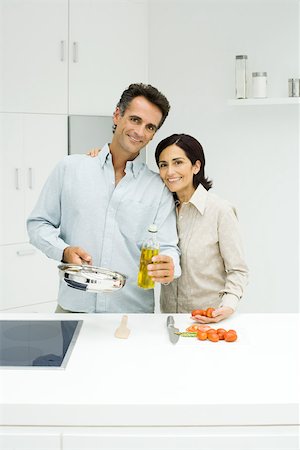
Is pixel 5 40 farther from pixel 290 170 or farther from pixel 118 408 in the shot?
pixel 118 408

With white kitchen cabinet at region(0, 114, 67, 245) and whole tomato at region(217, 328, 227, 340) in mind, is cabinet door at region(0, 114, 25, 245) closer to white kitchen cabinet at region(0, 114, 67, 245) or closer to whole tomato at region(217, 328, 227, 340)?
white kitchen cabinet at region(0, 114, 67, 245)

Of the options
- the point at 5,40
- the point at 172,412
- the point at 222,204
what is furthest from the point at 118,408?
the point at 5,40

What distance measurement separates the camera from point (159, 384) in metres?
1.61

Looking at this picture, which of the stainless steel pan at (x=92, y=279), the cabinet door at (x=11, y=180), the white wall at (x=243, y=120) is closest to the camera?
the stainless steel pan at (x=92, y=279)

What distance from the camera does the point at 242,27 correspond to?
4.21 m

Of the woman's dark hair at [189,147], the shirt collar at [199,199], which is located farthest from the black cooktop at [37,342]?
the woman's dark hair at [189,147]

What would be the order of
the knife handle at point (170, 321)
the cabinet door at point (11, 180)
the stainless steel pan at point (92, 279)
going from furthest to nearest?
the cabinet door at point (11, 180), the knife handle at point (170, 321), the stainless steel pan at point (92, 279)

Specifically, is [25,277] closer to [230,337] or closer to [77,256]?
[77,256]

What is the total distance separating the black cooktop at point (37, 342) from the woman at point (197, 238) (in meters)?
0.49

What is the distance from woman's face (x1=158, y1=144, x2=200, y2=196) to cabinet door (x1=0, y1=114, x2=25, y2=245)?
4.60 feet

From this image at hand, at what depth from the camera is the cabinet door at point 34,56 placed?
3.65m

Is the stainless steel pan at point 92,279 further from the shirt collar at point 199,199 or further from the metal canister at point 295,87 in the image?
the metal canister at point 295,87

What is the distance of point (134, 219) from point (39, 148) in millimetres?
1544

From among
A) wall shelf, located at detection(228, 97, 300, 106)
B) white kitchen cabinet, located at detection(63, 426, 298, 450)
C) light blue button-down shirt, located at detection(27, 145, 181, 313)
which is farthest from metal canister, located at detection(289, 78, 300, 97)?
white kitchen cabinet, located at detection(63, 426, 298, 450)
